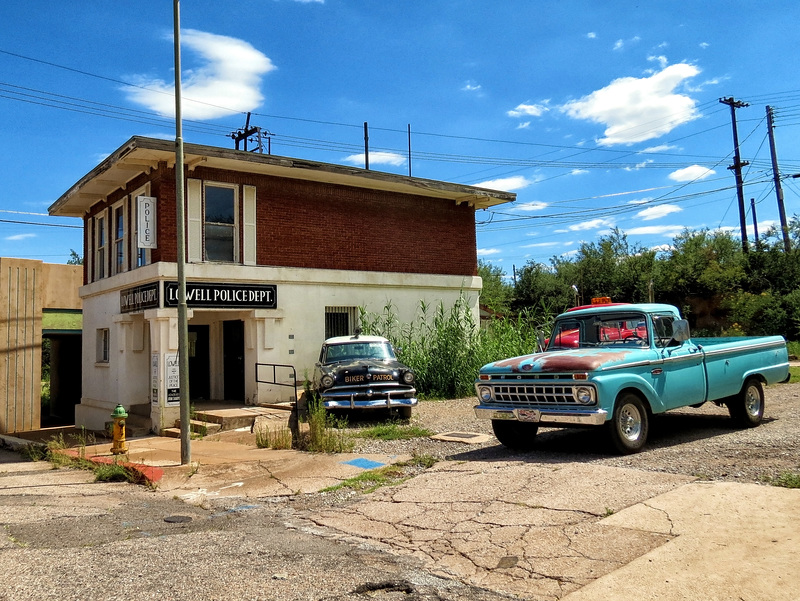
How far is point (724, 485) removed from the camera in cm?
677

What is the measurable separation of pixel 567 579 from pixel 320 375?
9.41 m

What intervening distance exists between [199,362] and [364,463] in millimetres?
11907

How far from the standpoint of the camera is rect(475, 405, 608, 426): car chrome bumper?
8141mm

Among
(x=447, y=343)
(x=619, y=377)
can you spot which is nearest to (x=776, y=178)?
(x=447, y=343)

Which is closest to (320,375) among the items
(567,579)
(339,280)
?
(339,280)

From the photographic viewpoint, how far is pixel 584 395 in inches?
326

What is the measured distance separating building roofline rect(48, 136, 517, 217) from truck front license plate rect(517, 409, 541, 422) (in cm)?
1038

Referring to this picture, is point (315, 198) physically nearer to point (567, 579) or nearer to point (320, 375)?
point (320, 375)

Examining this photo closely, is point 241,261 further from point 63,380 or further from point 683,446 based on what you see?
point 63,380

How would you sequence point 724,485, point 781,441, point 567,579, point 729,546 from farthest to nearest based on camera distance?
point 781,441
point 724,485
point 729,546
point 567,579

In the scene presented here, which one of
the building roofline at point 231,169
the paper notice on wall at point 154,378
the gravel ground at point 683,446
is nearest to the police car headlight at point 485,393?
the gravel ground at point 683,446

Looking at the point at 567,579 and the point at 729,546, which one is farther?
the point at 729,546

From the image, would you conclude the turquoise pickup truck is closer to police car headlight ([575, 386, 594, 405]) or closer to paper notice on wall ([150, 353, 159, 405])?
police car headlight ([575, 386, 594, 405])

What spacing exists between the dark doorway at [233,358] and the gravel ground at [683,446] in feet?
23.0
